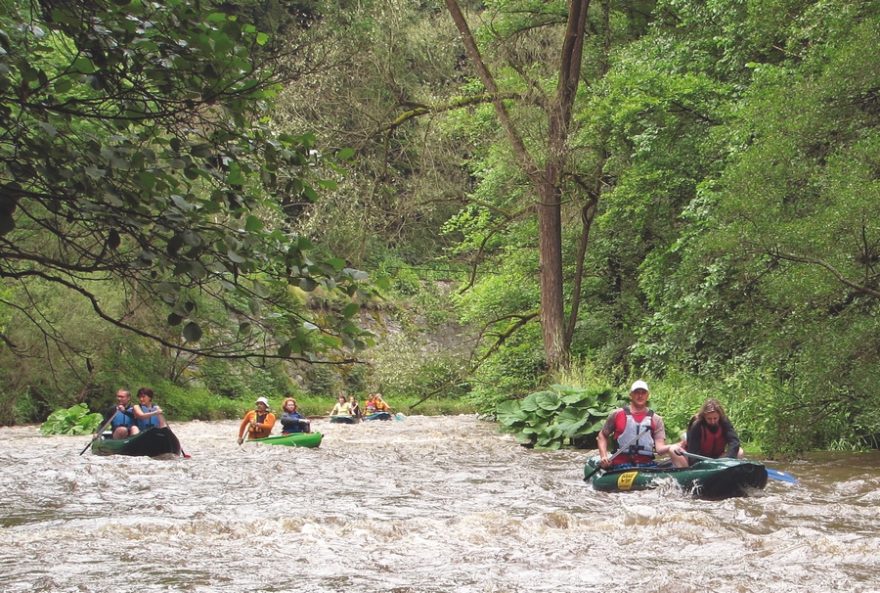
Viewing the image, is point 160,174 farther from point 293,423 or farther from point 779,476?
point 293,423

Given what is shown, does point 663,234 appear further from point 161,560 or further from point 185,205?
point 185,205

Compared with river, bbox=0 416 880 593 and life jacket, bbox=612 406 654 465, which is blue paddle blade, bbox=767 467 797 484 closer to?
river, bbox=0 416 880 593

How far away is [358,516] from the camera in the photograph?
8883 millimetres

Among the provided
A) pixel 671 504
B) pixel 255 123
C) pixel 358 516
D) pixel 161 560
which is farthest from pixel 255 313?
pixel 671 504

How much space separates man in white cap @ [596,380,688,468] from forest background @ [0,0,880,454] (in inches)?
93.6

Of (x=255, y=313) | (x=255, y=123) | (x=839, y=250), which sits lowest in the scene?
(x=255, y=313)

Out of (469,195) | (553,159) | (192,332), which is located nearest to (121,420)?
(469,195)

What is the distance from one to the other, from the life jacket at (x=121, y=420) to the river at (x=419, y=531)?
2.00 m

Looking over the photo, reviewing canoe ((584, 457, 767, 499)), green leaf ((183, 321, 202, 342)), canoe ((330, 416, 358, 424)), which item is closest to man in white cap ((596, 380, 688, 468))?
canoe ((584, 457, 767, 499))

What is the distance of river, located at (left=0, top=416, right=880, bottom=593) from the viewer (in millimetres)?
6082

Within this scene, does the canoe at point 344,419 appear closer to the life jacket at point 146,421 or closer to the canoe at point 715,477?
the life jacket at point 146,421

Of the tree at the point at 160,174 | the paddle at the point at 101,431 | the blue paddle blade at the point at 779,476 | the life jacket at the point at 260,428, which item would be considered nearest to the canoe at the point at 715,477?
the blue paddle blade at the point at 779,476

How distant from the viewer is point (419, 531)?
815cm

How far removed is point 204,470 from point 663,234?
11342 mm
